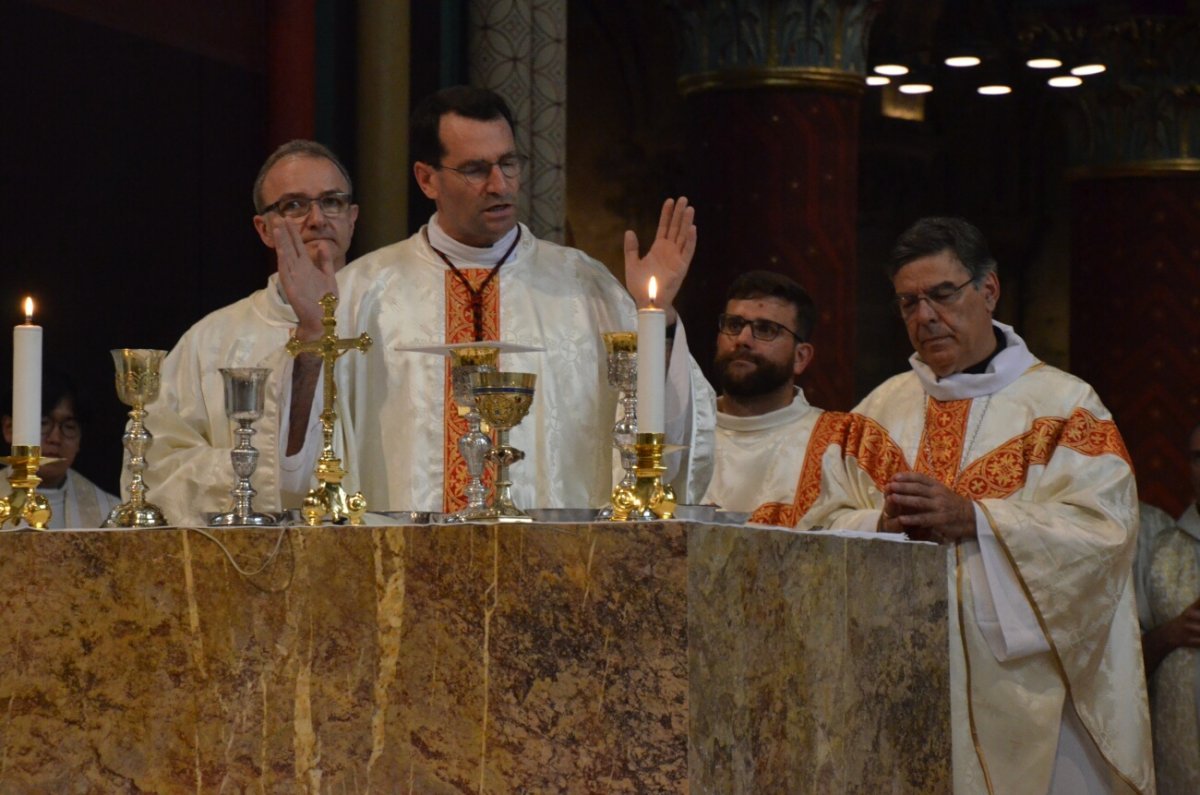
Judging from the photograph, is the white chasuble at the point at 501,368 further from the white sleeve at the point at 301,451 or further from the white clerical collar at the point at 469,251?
the white sleeve at the point at 301,451

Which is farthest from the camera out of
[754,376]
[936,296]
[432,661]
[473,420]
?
[754,376]

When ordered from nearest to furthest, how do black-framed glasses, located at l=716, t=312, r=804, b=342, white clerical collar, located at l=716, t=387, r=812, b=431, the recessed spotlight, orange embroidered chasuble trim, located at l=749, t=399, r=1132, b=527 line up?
1. orange embroidered chasuble trim, located at l=749, t=399, r=1132, b=527
2. black-framed glasses, located at l=716, t=312, r=804, b=342
3. white clerical collar, located at l=716, t=387, r=812, b=431
4. the recessed spotlight

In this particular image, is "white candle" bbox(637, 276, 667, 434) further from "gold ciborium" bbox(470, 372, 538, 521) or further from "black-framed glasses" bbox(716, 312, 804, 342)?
"black-framed glasses" bbox(716, 312, 804, 342)

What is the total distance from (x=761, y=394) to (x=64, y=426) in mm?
1989

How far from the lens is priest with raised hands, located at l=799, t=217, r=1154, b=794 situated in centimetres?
495

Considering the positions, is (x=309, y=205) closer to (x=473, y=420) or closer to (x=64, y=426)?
(x=473, y=420)

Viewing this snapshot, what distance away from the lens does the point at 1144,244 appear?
12.0 metres

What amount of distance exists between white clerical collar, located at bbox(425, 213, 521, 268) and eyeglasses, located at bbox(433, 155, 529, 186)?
0.26 m

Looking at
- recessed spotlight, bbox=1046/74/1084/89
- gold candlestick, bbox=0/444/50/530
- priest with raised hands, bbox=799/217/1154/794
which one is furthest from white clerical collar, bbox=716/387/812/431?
recessed spotlight, bbox=1046/74/1084/89

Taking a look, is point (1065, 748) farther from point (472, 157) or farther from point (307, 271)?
point (307, 271)

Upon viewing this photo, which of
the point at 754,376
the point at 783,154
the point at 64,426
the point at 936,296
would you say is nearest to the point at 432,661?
the point at 936,296

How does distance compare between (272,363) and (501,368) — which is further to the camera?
(272,363)

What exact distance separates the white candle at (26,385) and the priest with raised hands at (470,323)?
104 cm

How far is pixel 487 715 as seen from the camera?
117 inches
